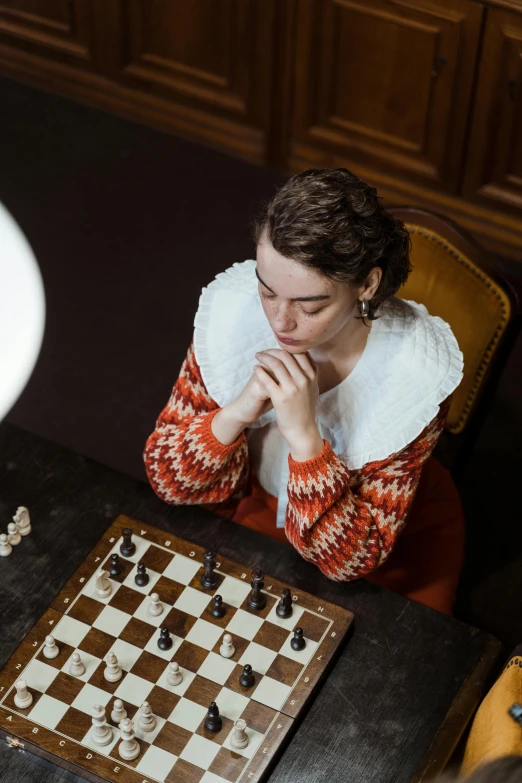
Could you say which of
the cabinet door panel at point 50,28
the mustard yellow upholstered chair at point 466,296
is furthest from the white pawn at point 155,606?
the cabinet door panel at point 50,28

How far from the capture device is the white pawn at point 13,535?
183 cm

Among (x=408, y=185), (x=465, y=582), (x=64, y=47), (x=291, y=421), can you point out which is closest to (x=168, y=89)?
(x=64, y=47)

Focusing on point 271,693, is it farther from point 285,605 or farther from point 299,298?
point 299,298

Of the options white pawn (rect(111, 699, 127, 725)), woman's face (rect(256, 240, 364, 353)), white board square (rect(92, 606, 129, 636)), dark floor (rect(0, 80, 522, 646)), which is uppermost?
woman's face (rect(256, 240, 364, 353))

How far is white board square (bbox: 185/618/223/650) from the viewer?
173 cm

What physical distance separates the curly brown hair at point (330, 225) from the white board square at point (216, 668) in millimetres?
632

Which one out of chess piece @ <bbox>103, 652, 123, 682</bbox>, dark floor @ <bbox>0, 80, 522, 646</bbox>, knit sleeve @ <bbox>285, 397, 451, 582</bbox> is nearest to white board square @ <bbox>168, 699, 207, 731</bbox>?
chess piece @ <bbox>103, 652, 123, 682</bbox>

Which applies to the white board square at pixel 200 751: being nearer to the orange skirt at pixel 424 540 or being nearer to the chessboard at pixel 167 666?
the chessboard at pixel 167 666

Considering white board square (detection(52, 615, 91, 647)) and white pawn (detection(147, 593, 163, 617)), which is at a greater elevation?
white pawn (detection(147, 593, 163, 617))

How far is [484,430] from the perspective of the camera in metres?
3.21

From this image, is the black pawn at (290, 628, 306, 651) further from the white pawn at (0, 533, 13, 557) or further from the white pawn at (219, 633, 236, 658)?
the white pawn at (0, 533, 13, 557)

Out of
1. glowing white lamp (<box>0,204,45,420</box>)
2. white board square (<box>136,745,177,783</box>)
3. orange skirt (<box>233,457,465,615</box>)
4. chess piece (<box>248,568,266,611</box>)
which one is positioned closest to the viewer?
glowing white lamp (<box>0,204,45,420</box>)

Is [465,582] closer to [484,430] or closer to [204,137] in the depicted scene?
[484,430]

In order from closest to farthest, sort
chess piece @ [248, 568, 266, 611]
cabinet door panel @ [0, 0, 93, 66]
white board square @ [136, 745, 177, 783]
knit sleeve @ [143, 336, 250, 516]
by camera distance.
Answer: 1. white board square @ [136, 745, 177, 783]
2. chess piece @ [248, 568, 266, 611]
3. knit sleeve @ [143, 336, 250, 516]
4. cabinet door panel @ [0, 0, 93, 66]
